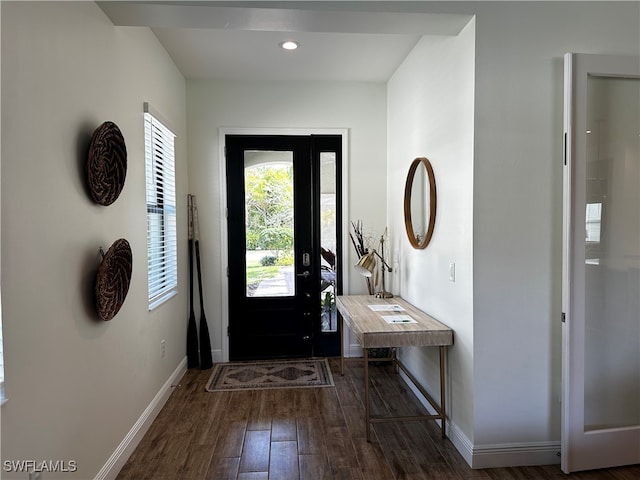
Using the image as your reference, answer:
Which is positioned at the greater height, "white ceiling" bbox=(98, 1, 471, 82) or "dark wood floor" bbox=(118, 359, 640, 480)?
"white ceiling" bbox=(98, 1, 471, 82)

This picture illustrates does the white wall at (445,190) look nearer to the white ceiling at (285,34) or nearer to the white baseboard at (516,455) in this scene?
the white baseboard at (516,455)

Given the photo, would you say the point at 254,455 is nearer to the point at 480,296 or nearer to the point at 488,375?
the point at 488,375

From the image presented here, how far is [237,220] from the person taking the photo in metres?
3.94

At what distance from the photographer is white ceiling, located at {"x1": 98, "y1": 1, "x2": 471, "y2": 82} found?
2053 millimetres

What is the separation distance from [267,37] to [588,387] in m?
3.07

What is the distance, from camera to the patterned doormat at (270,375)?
11.1 ft

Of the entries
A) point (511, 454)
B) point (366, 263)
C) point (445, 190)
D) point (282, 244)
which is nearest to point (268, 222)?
point (282, 244)

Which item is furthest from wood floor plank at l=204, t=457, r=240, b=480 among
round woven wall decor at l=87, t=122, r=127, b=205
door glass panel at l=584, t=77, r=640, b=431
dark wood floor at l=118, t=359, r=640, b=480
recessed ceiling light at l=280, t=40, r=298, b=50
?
recessed ceiling light at l=280, t=40, r=298, b=50

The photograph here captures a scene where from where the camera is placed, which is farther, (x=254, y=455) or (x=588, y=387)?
(x=254, y=455)

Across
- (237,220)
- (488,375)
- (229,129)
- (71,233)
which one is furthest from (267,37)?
(488,375)

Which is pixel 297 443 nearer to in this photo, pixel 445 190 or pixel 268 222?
pixel 445 190

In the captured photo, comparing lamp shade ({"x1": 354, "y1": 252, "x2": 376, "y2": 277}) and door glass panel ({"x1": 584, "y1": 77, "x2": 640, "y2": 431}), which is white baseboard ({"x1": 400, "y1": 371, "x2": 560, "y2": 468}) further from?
lamp shade ({"x1": 354, "y1": 252, "x2": 376, "y2": 277})

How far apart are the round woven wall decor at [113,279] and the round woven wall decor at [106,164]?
0.27 m

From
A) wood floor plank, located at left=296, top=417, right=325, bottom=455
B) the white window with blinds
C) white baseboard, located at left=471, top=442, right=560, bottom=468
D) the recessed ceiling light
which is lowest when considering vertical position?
wood floor plank, located at left=296, top=417, right=325, bottom=455
